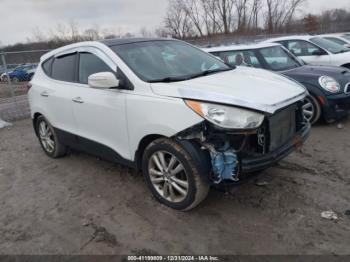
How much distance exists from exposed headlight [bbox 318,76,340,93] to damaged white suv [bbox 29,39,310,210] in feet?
7.27

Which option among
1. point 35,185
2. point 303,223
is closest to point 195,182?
point 303,223

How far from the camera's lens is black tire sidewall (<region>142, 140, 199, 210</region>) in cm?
325

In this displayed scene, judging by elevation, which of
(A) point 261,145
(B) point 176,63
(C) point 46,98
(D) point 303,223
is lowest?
(D) point 303,223

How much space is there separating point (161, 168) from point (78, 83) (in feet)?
5.69

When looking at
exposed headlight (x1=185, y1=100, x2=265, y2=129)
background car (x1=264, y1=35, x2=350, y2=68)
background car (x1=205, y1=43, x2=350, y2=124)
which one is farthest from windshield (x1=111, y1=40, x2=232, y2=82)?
background car (x1=264, y1=35, x2=350, y2=68)

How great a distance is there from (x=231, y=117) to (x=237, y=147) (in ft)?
1.02

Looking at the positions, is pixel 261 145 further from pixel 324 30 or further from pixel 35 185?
pixel 324 30

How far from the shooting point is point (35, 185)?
4746mm

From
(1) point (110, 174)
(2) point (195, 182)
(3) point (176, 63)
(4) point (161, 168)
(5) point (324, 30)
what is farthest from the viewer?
(5) point (324, 30)

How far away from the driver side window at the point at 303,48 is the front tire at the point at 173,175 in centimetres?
696

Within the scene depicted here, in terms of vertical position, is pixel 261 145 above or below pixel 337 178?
above

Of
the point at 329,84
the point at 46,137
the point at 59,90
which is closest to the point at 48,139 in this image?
the point at 46,137

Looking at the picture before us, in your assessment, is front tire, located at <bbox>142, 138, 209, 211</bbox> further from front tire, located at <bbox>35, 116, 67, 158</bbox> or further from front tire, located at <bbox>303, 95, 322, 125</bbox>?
front tire, located at <bbox>303, 95, 322, 125</bbox>

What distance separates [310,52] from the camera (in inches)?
357
